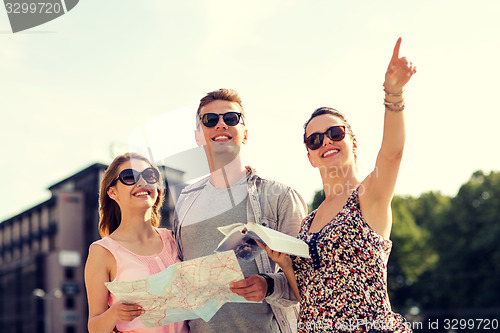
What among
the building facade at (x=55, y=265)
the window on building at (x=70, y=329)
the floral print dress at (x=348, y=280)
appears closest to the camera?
the floral print dress at (x=348, y=280)

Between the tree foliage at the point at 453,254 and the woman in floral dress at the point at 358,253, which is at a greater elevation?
the tree foliage at the point at 453,254

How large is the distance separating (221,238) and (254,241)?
72cm

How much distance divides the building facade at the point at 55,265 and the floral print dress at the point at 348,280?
→ 160 ft

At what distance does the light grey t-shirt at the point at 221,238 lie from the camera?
3.77m

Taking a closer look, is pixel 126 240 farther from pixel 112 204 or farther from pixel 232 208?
pixel 232 208

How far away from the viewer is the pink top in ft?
11.6

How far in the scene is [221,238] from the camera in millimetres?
3918

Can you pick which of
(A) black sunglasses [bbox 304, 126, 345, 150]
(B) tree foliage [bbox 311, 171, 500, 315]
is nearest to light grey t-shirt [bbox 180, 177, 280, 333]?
(A) black sunglasses [bbox 304, 126, 345, 150]

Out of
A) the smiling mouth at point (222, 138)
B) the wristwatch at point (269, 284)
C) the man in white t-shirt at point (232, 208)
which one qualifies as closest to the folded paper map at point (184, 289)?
the wristwatch at point (269, 284)

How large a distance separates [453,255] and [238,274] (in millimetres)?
40915

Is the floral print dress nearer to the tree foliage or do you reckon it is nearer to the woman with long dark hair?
the woman with long dark hair

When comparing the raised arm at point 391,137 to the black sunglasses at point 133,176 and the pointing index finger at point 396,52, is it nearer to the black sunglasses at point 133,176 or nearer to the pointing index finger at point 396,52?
the pointing index finger at point 396,52

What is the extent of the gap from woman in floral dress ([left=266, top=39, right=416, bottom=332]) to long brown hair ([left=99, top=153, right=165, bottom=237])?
3.90ft

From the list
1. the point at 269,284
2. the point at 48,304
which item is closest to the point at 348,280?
the point at 269,284
